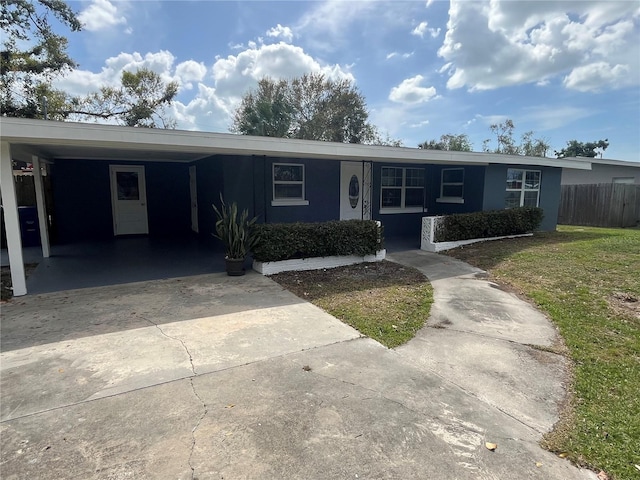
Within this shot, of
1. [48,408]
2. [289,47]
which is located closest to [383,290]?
[48,408]

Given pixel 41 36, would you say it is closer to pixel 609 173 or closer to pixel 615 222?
pixel 615 222

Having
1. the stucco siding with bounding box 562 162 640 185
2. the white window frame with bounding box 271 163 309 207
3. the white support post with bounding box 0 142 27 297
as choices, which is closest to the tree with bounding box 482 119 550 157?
the stucco siding with bounding box 562 162 640 185

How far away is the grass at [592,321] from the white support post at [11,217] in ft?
22.8

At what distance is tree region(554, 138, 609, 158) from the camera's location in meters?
41.3

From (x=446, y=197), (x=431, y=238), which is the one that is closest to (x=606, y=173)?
(x=446, y=197)

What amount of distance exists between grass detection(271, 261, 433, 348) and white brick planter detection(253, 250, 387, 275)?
18 cm

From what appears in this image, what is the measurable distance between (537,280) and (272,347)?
17.3 ft

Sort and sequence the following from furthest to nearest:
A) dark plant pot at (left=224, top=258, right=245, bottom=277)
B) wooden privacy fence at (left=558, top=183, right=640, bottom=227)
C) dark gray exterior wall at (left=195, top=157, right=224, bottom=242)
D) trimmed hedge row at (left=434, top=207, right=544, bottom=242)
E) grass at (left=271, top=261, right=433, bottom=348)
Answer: wooden privacy fence at (left=558, top=183, right=640, bottom=227), trimmed hedge row at (left=434, top=207, right=544, bottom=242), dark gray exterior wall at (left=195, top=157, right=224, bottom=242), dark plant pot at (left=224, top=258, right=245, bottom=277), grass at (left=271, top=261, right=433, bottom=348)

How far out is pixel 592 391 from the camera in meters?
3.28

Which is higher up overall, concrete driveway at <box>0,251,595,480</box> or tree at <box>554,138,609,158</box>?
tree at <box>554,138,609,158</box>

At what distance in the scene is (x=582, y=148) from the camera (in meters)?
41.9

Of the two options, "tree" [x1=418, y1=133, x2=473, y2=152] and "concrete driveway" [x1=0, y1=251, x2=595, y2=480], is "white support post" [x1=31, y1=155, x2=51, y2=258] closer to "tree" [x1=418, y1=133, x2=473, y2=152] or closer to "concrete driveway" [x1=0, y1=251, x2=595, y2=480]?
"concrete driveway" [x1=0, y1=251, x2=595, y2=480]

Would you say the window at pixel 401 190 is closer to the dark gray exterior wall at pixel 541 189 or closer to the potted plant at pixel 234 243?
the dark gray exterior wall at pixel 541 189

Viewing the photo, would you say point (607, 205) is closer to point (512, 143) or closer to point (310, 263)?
point (310, 263)
